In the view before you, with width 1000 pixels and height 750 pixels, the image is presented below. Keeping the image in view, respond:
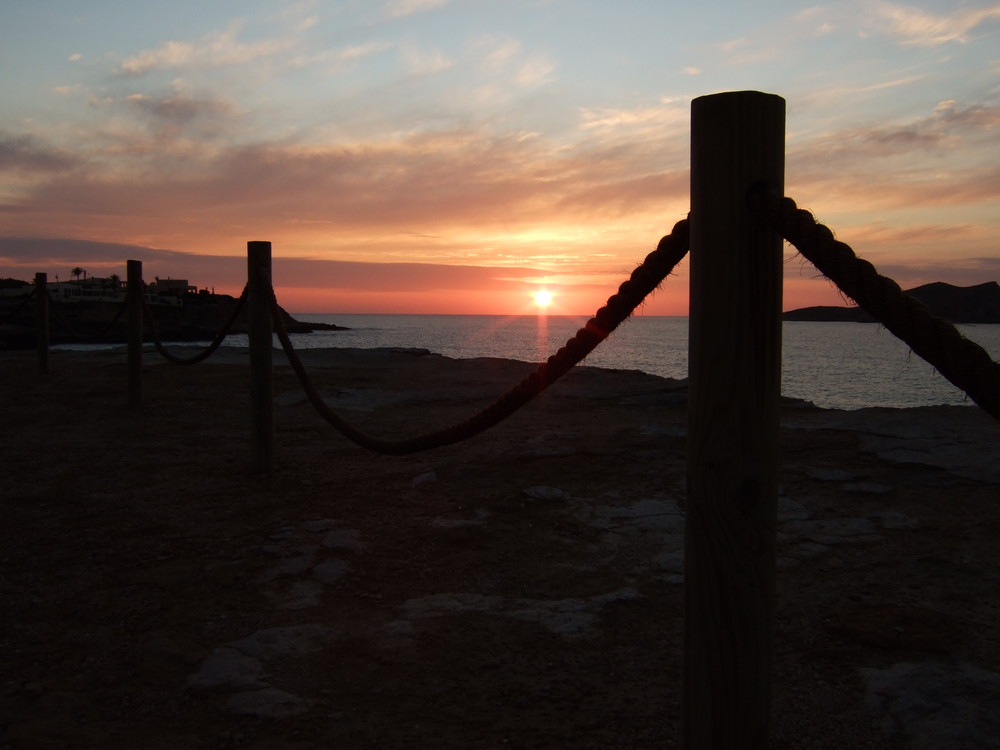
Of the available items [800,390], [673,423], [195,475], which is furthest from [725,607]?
[800,390]

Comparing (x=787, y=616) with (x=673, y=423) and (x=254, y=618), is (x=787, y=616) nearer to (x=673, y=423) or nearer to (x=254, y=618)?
(x=254, y=618)

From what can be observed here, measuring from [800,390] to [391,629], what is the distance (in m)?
34.0

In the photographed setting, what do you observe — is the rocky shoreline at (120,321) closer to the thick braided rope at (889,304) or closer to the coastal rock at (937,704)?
the coastal rock at (937,704)

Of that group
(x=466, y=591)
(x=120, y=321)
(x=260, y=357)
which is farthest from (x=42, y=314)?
(x=120, y=321)

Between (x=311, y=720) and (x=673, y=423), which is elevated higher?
(x=673, y=423)

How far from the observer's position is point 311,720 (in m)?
2.10

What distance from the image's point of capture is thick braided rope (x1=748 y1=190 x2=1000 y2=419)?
1.26 metres

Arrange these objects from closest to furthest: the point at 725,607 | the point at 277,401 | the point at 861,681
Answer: the point at 725,607 → the point at 861,681 → the point at 277,401

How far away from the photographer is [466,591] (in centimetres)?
296

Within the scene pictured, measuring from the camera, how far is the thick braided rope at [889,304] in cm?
126

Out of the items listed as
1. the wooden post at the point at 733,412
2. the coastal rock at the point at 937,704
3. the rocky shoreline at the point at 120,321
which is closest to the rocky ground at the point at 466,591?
the coastal rock at the point at 937,704

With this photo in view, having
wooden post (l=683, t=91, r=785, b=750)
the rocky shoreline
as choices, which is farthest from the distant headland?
wooden post (l=683, t=91, r=785, b=750)

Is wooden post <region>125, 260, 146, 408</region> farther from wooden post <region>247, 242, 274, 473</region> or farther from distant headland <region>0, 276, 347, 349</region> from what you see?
distant headland <region>0, 276, 347, 349</region>

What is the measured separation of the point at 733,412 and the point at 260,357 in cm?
377
